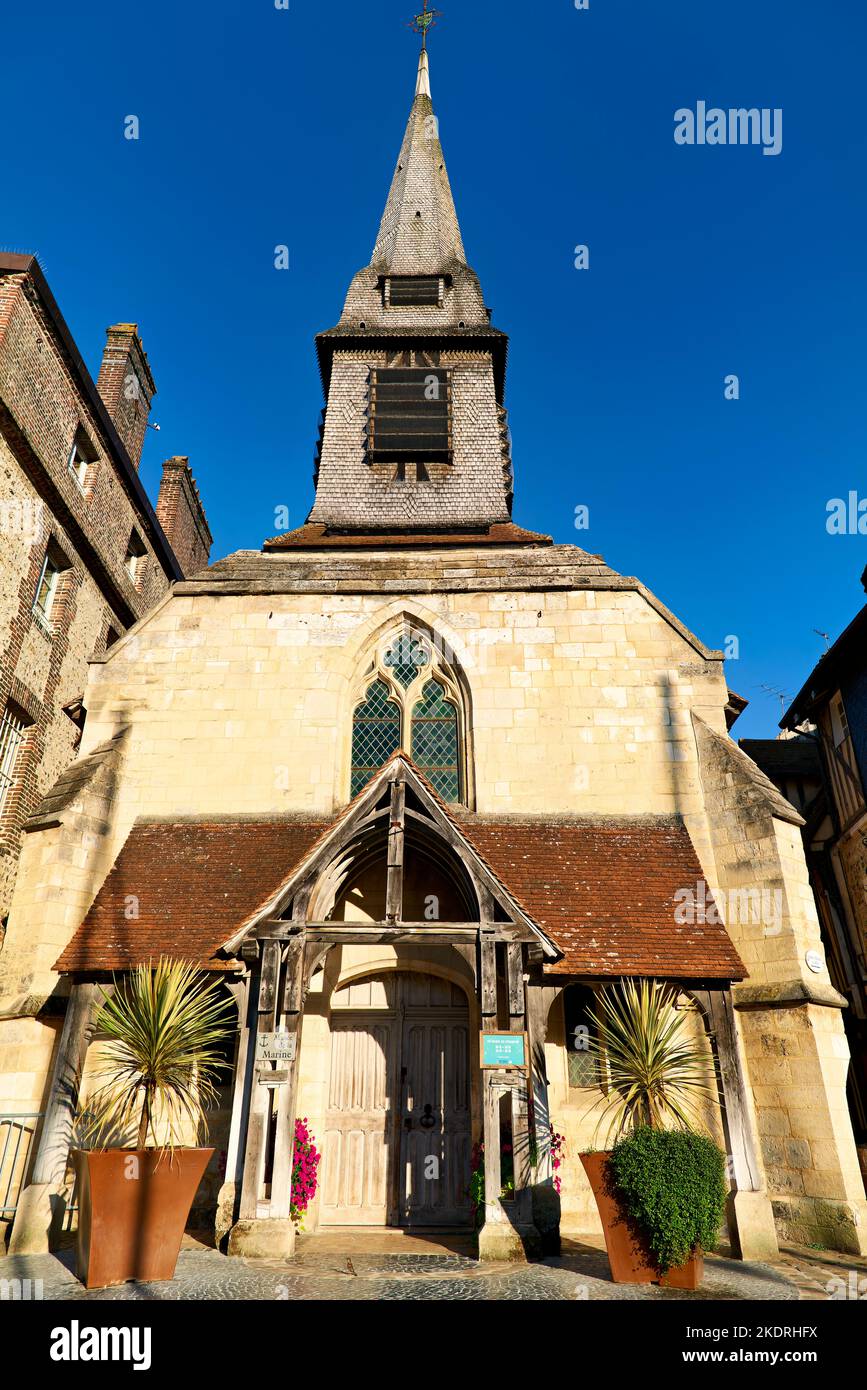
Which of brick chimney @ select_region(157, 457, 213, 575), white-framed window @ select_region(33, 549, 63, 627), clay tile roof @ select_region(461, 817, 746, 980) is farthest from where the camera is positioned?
brick chimney @ select_region(157, 457, 213, 575)

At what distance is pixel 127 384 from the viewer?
60.8 feet

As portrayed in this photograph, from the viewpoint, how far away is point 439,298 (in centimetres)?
1914

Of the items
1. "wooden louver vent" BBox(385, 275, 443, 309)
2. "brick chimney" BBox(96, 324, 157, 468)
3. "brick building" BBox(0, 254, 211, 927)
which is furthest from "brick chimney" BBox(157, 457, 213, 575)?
"wooden louver vent" BBox(385, 275, 443, 309)

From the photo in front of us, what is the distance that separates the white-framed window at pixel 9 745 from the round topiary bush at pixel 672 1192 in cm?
1004

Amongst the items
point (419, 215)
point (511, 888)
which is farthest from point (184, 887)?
point (419, 215)

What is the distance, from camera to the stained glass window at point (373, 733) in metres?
11.8

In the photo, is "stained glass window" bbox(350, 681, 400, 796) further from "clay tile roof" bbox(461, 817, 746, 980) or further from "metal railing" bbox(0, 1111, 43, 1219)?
"metal railing" bbox(0, 1111, 43, 1219)

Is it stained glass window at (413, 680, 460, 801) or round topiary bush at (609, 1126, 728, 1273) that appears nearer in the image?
round topiary bush at (609, 1126, 728, 1273)

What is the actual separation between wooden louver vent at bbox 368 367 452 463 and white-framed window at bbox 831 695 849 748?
9.41m

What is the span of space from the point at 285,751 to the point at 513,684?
131 inches

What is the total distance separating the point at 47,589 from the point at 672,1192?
42.0 feet

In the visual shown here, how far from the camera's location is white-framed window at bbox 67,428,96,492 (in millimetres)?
14898

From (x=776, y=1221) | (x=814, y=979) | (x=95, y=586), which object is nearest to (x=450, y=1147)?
(x=776, y=1221)

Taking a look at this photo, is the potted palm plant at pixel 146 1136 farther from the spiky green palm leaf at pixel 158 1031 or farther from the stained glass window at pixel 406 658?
the stained glass window at pixel 406 658
